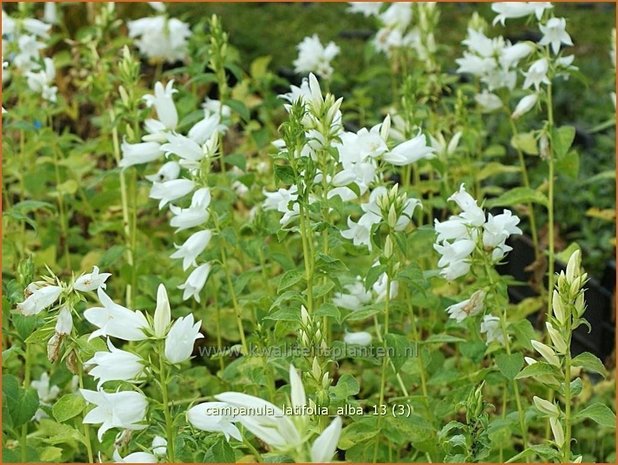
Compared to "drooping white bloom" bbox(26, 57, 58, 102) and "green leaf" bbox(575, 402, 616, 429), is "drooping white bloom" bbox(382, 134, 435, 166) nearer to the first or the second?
"green leaf" bbox(575, 402, 616, 429)

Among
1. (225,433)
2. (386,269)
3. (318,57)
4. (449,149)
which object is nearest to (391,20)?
(318,57)

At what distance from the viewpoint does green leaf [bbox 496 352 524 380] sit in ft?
7.84

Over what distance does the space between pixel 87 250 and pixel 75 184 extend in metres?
0.60

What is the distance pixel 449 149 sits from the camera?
11.2 feet

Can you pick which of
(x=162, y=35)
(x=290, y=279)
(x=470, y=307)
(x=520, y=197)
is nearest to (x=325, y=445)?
(x=290, y=279)

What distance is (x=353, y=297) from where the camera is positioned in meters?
2.76

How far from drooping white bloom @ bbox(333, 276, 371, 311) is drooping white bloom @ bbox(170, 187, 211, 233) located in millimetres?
406

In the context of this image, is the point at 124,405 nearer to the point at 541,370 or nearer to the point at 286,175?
the point at 286,175

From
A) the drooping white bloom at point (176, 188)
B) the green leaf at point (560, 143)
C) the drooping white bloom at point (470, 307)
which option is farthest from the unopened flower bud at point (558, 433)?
the green leaf at point (560, 143)

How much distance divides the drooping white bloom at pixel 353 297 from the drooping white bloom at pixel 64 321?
82 centimetres

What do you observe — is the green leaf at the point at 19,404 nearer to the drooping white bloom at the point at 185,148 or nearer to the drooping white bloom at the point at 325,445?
A: the drooping white bloom at the point at 185,148

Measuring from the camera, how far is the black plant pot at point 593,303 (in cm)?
430

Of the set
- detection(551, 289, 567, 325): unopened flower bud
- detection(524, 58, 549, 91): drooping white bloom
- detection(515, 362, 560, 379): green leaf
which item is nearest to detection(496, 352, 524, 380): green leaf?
detection(515, 362, 560, 379): green leaf

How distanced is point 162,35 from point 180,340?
9.86 feet
